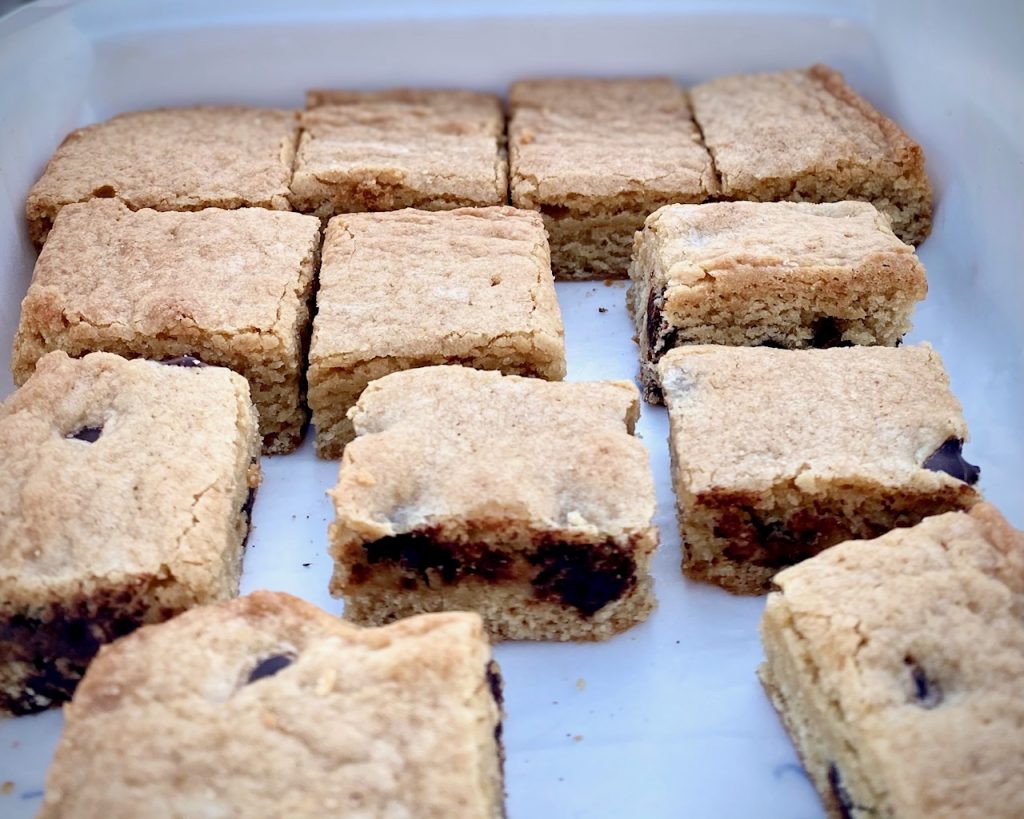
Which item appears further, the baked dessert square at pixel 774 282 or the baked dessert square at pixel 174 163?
the baked dessert square at pixel 174 163

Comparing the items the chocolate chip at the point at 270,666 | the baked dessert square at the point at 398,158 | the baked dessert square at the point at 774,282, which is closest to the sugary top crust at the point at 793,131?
the baked dessert square at the point at 774,282

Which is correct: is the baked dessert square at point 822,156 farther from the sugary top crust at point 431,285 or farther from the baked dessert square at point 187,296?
the baked dessert square at point 187,296

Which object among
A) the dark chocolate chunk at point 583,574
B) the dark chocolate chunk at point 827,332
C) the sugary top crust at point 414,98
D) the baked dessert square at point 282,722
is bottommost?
the dark chocolate chunk at point 583,574

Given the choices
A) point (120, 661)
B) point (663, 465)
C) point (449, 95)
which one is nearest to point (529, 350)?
point (663, 465)

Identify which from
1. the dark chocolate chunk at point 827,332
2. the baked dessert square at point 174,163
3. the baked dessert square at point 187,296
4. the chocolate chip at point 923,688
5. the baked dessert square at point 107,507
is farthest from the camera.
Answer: the baked dessert square at point 174,163

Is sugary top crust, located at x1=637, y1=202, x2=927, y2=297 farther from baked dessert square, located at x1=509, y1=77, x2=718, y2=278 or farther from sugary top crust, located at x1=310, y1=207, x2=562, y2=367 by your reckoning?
sugary top crust, located at x1=310, y1=207, x2=562, y2=367

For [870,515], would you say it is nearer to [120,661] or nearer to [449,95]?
[120,661]

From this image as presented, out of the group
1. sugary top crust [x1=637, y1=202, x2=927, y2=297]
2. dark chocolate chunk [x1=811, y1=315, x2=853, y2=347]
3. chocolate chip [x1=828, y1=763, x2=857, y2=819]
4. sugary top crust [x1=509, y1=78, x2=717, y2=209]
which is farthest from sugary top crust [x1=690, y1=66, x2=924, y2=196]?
chocolate chip [x1=828, y1=763, x2=857, y2=819]

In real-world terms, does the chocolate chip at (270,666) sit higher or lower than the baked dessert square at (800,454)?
lower
